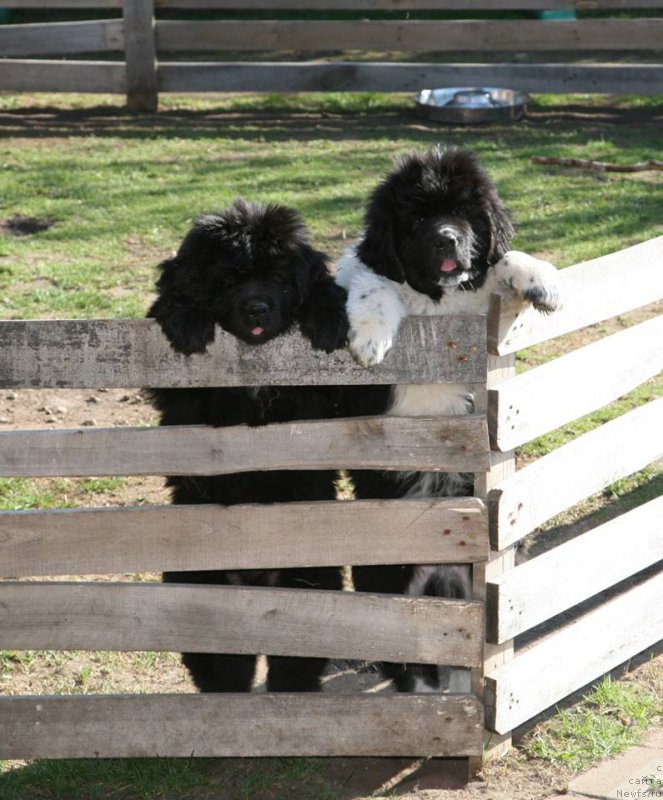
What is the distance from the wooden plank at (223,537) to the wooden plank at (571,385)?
312mm

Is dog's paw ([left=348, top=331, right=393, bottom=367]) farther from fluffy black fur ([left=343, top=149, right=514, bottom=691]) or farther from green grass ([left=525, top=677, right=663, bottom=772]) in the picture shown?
green grass ([left=525, top=677, right=663, bottom=772])

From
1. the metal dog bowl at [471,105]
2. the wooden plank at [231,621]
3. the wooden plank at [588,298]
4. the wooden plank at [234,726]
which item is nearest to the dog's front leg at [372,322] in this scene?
the wooden plank at [588,298]

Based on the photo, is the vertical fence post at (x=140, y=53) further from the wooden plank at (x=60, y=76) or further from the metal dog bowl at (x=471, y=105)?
the metal dog bowl at (x=471, y=105)

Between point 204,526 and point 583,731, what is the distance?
5.03ft

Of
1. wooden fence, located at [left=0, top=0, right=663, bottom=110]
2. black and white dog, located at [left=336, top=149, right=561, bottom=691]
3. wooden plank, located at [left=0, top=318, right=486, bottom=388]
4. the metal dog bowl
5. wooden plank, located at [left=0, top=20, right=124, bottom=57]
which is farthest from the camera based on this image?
wooden plank, located at [left=0, top=20, right=124, bottom=57]

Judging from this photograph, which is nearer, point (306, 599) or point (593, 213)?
point (306, 599)

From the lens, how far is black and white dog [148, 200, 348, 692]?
12.1 feet

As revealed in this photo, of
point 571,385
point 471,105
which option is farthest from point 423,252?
point 471,105

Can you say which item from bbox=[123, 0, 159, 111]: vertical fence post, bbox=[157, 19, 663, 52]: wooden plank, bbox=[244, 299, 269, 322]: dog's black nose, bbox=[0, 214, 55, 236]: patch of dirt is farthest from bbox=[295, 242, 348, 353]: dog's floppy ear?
bbox=[157, 19, 663, 52]: wooden plank

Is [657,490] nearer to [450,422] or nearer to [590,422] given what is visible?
[590,422]

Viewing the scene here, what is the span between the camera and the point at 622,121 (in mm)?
12742

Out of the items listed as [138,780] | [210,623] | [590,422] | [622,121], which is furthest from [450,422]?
[622,121]

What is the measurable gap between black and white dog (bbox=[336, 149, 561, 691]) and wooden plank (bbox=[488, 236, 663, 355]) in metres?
0.33

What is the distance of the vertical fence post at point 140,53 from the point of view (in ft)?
42.1
